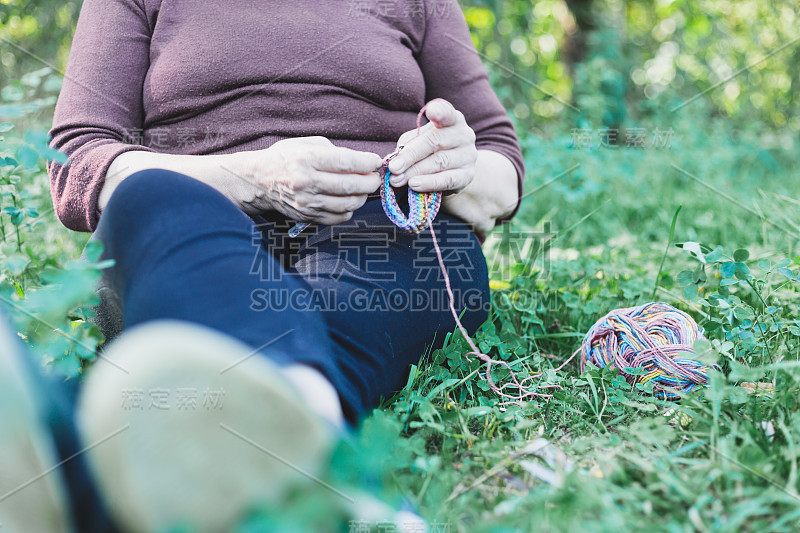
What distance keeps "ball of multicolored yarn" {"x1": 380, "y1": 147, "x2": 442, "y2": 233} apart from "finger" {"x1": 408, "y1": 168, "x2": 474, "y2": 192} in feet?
0.06

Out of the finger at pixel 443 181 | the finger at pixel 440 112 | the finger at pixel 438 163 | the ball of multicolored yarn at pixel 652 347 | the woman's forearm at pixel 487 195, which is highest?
the finger at pixel 440 112

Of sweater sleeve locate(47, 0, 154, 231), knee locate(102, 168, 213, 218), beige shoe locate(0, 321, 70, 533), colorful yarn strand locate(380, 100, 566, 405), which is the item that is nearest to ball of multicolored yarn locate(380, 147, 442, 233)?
colorful yarn strand locate(380, 100, 566, 405)

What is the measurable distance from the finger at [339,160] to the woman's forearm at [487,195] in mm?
310

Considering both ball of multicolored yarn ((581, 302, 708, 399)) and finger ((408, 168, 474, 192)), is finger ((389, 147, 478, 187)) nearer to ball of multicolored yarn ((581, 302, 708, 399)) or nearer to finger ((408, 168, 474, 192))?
finger ((408, 168, 474, 192))

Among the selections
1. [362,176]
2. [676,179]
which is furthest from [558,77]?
[362,176]

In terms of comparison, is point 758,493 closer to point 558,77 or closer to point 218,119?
point 218,119

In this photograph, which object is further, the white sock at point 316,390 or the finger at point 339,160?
the finger at point 339,160

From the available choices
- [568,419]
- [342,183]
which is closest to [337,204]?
[342,183]

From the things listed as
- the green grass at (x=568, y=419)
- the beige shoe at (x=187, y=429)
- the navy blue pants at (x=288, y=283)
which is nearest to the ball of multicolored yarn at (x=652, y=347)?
the green grass at (x=568, y=419)

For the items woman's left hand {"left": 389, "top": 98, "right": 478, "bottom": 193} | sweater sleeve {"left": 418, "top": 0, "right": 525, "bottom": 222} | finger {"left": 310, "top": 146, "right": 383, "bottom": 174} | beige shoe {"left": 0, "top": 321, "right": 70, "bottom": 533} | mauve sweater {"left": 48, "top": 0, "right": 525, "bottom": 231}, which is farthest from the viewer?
sweater sleeve {"left": 418, "top": 0, "right": 525, "bottom": 222}

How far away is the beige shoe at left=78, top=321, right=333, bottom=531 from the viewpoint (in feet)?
1.95

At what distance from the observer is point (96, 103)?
121 cm

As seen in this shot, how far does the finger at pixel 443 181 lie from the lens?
1093mm

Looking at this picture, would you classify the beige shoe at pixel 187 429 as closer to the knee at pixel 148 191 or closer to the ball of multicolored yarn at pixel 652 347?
the knee at pixel 148 191
